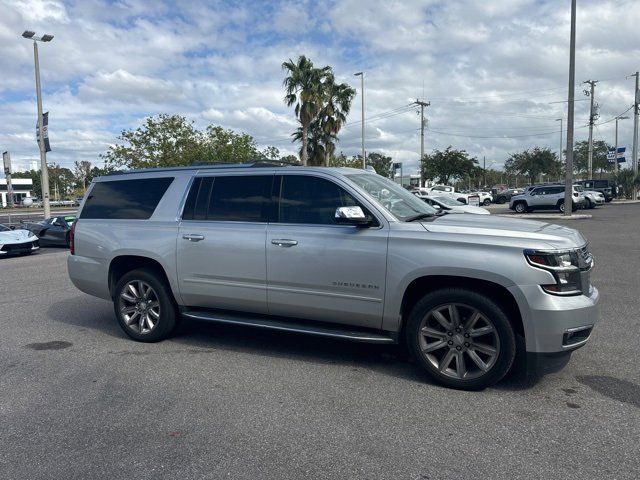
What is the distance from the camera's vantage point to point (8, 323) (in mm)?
6750

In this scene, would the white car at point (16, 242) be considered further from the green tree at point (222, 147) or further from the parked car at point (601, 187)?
the parked car at point (601, 187)

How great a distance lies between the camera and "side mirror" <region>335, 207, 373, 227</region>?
4336 mm

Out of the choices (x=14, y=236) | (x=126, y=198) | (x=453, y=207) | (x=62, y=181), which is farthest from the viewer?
(x=62, y=181)

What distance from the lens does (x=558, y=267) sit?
396cm

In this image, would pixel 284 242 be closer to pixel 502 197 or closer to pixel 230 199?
pixel 230 199

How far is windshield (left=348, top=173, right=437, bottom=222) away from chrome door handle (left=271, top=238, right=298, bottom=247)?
812 mm

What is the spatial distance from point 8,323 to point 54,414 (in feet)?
11.5

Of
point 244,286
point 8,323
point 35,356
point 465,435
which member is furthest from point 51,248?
point 465,435

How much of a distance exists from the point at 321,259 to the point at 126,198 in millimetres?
2691

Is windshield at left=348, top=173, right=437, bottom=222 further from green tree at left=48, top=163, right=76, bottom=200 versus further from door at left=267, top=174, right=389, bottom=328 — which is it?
green tree at left=48, top=163, right=76, bottom=200

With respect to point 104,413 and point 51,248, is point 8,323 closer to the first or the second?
point 104,413

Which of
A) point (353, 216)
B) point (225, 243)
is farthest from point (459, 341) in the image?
point (225, 243)

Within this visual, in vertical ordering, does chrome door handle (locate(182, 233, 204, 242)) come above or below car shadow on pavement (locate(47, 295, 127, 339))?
above

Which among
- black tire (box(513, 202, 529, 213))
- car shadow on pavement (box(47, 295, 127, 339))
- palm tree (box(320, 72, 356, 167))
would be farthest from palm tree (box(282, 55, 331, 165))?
car shadow on pavement (box(47, 295, 127, 339))
